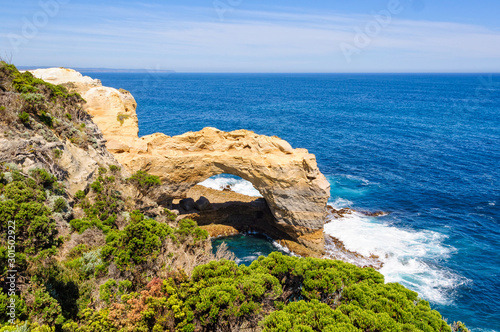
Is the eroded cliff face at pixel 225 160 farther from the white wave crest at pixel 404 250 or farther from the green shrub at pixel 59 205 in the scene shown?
the green shrub at pixel 59 205

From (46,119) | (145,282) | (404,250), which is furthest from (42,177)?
(404,250)

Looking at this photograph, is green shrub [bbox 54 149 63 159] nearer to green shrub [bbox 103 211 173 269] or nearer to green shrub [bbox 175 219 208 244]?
green shrub [bbox 103 211 173 269]

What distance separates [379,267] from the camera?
27.5 metres

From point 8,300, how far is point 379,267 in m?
26.4

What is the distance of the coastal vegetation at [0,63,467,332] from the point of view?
442 inches

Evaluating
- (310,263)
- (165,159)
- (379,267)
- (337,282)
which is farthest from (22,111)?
(379,267)

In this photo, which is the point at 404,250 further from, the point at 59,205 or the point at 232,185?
the point at 59,205

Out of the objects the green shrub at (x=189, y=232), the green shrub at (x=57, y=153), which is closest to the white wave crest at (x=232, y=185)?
the green shrub at (x=189, y=232)

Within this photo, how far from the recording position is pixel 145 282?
14.3 m

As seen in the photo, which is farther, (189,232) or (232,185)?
(232,185)

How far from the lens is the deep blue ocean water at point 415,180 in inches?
1035

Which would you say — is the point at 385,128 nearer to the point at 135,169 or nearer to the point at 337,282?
the point at 135,169

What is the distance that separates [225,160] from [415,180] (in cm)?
3023

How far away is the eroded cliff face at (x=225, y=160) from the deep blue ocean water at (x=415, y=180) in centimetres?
652
